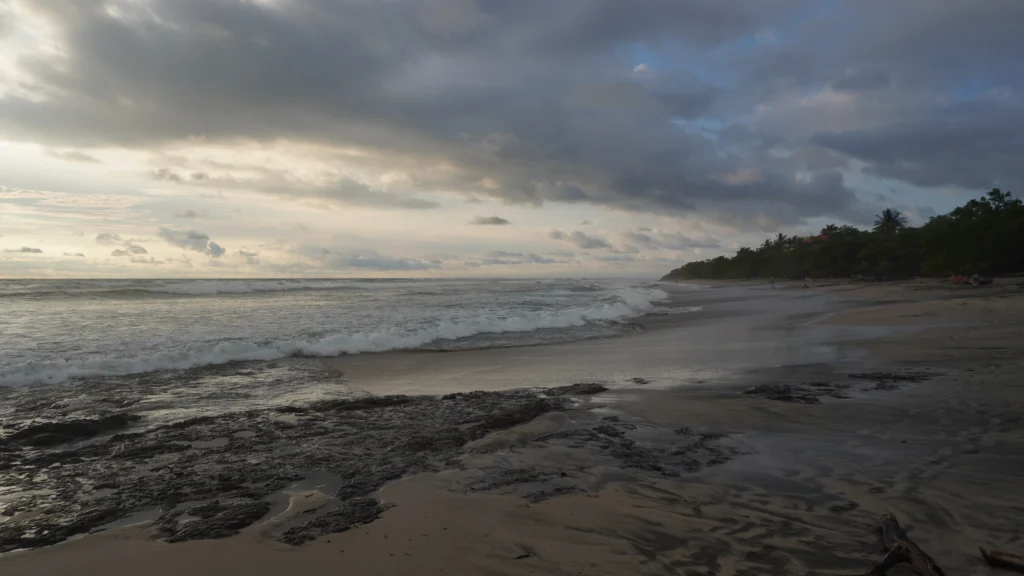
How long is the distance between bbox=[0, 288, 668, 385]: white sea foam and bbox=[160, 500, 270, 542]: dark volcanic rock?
24.9 feet

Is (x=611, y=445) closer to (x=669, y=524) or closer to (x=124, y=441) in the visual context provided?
(x=669, y=524)

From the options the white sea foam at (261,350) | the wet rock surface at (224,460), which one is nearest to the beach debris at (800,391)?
the wet rock surface at (224,460)

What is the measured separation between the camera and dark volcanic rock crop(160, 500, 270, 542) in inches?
145

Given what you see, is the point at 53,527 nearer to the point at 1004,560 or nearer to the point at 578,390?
the point at 1004,560

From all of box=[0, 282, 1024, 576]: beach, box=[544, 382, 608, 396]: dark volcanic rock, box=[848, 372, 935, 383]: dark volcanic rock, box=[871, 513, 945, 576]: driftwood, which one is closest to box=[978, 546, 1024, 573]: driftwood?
box=[0, 282, 1024, 576]: beach

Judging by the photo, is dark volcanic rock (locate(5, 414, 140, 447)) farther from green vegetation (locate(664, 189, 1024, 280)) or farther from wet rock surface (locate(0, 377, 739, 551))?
green vegetation (locate(664, 189, 1024, 280))

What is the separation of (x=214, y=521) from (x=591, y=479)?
285cm

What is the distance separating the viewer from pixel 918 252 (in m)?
61.8

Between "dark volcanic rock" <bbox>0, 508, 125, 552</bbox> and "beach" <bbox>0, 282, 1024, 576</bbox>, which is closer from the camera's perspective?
"beach" <bbox>0, 282, 1024, 576</bbox>

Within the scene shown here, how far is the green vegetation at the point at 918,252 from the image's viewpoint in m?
42.2

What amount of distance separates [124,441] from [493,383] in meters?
5.30

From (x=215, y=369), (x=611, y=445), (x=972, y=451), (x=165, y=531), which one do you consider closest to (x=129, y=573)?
(x=165, y=531)

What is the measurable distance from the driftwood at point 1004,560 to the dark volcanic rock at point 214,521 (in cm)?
456

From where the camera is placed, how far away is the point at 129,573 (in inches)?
128
